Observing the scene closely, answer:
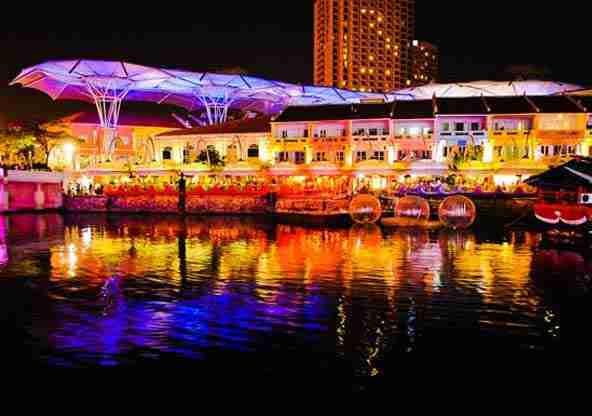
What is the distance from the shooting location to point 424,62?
162625 mm

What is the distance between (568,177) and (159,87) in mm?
44306

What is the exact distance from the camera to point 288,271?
18.1 m

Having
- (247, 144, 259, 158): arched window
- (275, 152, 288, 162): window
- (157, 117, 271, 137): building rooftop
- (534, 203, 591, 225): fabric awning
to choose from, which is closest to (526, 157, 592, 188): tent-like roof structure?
(534, 203, 591, 225): fabric awning

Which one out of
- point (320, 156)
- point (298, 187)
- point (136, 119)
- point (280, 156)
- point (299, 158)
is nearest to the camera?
point (298, 187)

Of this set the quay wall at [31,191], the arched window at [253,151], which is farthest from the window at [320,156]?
the quay wall at [31,191]

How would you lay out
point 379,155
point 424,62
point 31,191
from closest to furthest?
point 31,191
point 379,155
point 424,62

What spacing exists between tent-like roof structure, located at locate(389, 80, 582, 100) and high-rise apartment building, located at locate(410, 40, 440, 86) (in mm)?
83257

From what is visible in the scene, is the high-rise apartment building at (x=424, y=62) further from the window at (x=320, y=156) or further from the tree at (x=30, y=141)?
the tree at (x=30, y=141)

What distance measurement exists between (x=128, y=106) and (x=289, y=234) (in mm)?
51472

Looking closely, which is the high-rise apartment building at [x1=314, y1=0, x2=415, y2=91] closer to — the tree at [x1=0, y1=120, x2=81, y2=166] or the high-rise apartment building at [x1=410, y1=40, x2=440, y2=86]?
the high-rise apartment building at [x1=410, y1=40, x2=440, y2=86]

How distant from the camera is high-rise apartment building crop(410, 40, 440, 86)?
513ft

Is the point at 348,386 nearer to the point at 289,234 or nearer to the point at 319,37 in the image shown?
the point at 289,234

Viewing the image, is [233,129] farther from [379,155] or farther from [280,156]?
[379,155]

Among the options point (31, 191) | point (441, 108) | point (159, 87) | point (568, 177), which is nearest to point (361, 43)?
A: point (159, 87)
